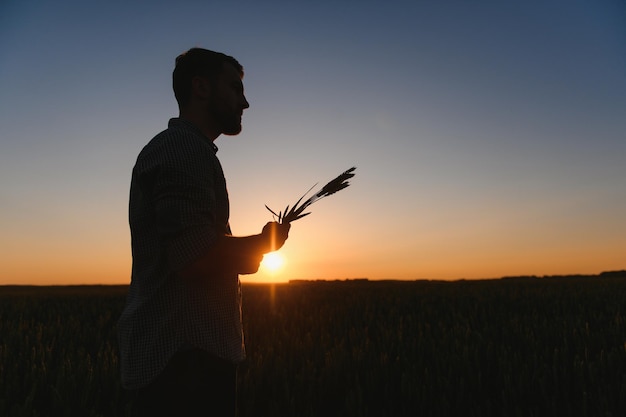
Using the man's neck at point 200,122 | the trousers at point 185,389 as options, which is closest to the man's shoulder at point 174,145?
the man's neck at point 200,122

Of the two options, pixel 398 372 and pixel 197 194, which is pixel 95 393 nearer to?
pixel 398 372

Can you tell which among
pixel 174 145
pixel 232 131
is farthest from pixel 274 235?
pixel 232 131

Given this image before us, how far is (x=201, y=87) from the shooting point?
1854 mm

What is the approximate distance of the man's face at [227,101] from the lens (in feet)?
6.10

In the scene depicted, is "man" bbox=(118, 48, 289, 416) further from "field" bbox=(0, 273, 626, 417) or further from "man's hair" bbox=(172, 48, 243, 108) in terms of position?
"field" bbox=(0, 273, 626, 417)

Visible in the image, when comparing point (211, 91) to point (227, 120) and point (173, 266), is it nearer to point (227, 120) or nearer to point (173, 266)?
point (227, 120)

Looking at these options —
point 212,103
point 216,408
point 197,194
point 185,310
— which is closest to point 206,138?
point 212,103

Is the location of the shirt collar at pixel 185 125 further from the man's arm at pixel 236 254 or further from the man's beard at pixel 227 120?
the man's arm at pixel 236 254

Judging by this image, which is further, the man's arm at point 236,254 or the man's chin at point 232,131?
the man's chin at point 232,131

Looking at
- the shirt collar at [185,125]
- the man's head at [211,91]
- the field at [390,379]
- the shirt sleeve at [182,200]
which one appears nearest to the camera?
the shirt sleeve at [182,200]

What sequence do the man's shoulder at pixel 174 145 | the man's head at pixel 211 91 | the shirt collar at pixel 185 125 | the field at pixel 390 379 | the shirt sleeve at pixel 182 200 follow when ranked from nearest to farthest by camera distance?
1. the shirt sleeve at pixel 182 200
2. the man's shoulder at pixel 174 145
3. the shirt collar at pixel 185 125
4. the man's head at pixel 211 91
5. the field at pixel 390 379

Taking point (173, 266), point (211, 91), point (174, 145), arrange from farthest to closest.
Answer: point (211, 91) < point (174, 145) < point (173, 266)

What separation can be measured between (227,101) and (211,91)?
79 millimetres

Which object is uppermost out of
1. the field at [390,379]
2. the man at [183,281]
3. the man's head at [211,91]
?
the man's head at [211,91]
